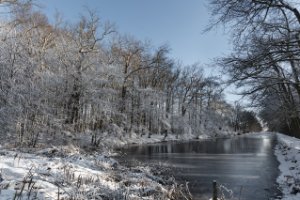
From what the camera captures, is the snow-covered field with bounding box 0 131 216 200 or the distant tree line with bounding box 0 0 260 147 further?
the distant tree line with bounding box 0 0 260 147

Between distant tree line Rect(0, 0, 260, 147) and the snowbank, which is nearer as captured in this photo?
the snowbank

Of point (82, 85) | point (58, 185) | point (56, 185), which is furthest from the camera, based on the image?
point (82, 85)

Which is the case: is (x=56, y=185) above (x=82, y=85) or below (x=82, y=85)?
below

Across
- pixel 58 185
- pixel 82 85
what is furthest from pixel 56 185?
pixel 82 85

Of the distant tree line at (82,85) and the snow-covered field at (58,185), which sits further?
A: the distant tree line at (82,85)

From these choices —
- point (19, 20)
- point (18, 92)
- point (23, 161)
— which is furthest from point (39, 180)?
point (19, 20)

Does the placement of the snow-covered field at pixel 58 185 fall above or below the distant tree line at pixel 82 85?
below

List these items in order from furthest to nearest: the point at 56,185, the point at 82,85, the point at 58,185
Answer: the point at 82,85 → the point at 56,185 → the point at 58,185

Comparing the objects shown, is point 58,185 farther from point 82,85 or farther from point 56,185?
point 82,85

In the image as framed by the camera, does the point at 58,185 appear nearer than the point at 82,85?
Yes

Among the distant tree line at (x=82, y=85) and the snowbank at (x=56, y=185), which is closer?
the snowbank at (x=56, y=185)

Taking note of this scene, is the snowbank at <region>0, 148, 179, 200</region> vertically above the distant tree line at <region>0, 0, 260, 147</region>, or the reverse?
the distant tree line at <region>0, 0, 260, 147</region>

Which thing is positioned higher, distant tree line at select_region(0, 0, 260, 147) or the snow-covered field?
distant tree line at select_region(0, 0, 260, 147)

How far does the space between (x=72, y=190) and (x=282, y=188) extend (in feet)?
25.3
